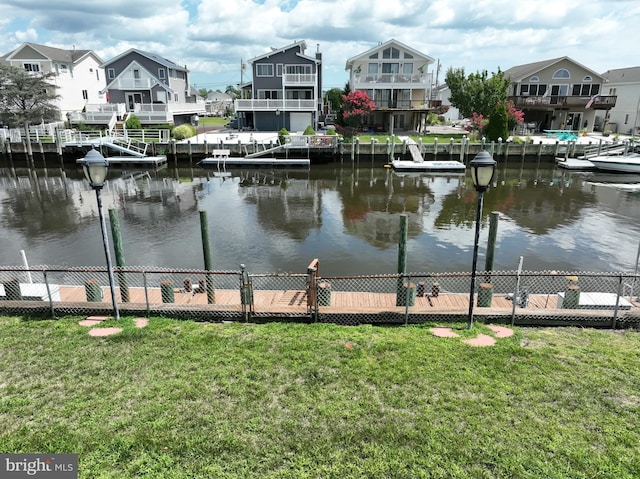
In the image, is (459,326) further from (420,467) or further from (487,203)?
(487,203)

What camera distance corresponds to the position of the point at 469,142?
41719 millimetres

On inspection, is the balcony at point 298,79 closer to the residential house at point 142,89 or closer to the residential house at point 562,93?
the residential house at point 142,89

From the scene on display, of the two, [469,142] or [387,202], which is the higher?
[469,142]

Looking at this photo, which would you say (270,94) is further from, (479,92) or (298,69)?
(479,92)

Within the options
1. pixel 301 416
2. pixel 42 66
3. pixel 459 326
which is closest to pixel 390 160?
pixel 459 326

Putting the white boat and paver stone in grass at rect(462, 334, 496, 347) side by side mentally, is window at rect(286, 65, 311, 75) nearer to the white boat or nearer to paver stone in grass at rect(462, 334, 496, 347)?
the white boat

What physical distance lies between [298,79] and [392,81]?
404 inches

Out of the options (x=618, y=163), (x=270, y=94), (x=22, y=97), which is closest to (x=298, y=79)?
(x=270, y=94)

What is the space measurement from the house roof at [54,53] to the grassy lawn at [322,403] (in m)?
57.9

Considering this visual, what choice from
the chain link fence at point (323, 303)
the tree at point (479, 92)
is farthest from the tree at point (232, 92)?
the chain link fence at point (323, 303)

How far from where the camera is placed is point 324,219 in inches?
895

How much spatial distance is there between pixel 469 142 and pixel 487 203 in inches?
683

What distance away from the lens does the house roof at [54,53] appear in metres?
53.6

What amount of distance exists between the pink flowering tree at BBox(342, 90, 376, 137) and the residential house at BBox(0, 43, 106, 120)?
96.2 feet
